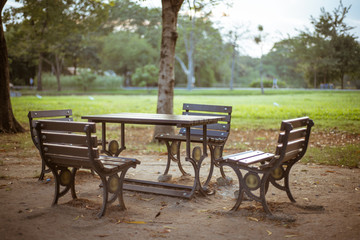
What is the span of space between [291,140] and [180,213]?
153 centimetres

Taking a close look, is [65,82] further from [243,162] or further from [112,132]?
[243,162]

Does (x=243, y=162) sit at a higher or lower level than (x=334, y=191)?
higher

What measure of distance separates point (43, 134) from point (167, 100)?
524 centimetres

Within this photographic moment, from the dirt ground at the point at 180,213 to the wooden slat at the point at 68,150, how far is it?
67 centimetres

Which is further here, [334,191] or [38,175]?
[38,175]

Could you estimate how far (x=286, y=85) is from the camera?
17.4 metres

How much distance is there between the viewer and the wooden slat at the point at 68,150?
12.7 ft

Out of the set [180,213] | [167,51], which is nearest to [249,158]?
[180,213]

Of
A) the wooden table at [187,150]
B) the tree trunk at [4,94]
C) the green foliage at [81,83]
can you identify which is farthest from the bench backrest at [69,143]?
the green foliage at [81,83]

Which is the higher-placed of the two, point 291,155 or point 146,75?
point 146,75

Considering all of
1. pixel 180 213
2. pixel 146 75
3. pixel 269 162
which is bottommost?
pixel 180 213

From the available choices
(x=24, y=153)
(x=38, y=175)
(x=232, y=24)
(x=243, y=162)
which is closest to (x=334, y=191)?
(x=243, y=162)

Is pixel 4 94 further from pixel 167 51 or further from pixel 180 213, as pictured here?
pixel 180 213

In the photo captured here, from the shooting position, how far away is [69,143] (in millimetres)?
3994
